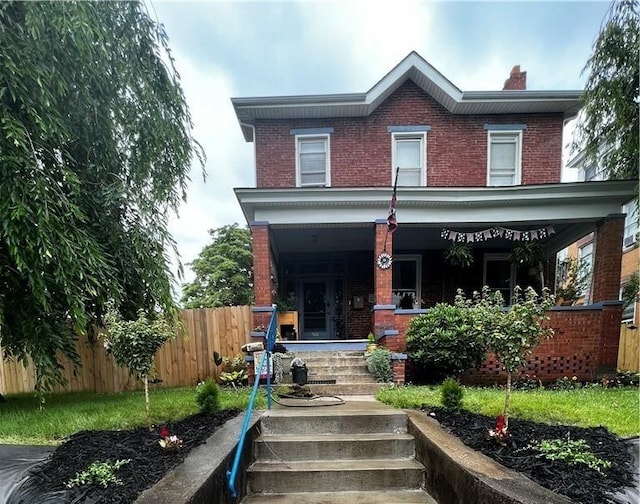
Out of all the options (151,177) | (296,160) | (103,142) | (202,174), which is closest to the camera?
→ (103,142)

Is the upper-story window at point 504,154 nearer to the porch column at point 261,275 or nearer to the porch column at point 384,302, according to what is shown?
A: the porch column at point 384,302

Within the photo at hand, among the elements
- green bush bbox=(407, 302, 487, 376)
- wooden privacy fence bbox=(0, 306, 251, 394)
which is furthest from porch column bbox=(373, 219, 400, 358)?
wooden privacy fence bbox=(0, 306, 251, 394)

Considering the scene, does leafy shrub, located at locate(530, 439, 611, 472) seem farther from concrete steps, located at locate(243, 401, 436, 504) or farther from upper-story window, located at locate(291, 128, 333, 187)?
upper-story window, located at locate(291, 128, 333, 187)

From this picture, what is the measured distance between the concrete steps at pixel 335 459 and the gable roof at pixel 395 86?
693 cm

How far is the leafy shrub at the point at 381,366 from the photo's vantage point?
6.00 meters

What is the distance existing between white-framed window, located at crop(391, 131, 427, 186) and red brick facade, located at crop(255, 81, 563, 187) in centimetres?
14

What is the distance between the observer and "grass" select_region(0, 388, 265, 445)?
141 inches

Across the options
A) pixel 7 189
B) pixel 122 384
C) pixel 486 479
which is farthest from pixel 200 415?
pixel 122 384

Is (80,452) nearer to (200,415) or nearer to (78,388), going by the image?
(200,415)

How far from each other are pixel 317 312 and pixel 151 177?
6.18 meters

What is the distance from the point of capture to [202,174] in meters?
6.50

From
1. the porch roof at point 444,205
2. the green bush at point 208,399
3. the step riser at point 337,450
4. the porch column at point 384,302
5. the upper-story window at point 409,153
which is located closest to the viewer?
the step riser at point 337,450

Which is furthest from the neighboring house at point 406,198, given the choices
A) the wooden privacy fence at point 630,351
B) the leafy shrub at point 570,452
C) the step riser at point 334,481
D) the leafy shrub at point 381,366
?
the leafy shrub at point 570,452

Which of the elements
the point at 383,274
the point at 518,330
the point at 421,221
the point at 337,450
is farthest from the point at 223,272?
the point at 518,330
